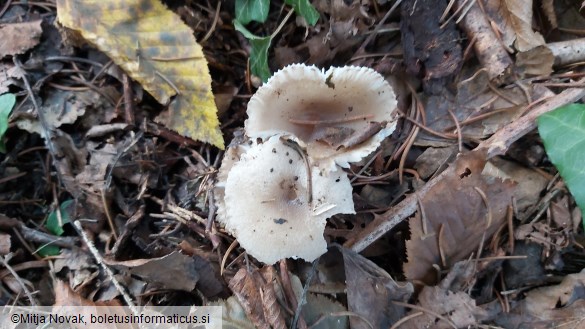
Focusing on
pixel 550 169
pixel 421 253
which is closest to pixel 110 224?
pixel 421 253

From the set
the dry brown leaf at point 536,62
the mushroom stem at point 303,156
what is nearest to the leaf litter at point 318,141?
the dry brown leaf at point 536,62

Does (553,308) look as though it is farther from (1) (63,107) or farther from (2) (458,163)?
(1) (63,107)

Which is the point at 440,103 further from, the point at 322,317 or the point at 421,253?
the point at 322,317

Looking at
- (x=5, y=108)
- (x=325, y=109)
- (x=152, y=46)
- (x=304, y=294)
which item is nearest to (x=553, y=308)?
(x=304, y=294)

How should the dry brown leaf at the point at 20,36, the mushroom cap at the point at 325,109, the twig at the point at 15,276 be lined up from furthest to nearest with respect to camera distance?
the dry brown leaf at the point at 20,36 → the twig at the point at 15,276 → the mushroom cap at the point at 325,109

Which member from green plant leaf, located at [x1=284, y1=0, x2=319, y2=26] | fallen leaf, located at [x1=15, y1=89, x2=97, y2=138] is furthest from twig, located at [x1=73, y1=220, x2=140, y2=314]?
green plant leaf, located at [x1=284, y1=0, x2=319, y2=26]

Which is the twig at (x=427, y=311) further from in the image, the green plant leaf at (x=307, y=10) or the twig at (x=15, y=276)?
the twig at (x=15, y=276)

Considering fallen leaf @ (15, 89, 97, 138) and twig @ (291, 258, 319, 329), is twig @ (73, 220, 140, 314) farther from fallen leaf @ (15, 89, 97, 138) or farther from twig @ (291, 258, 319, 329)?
twig @ (291, 258, 319, 329)
